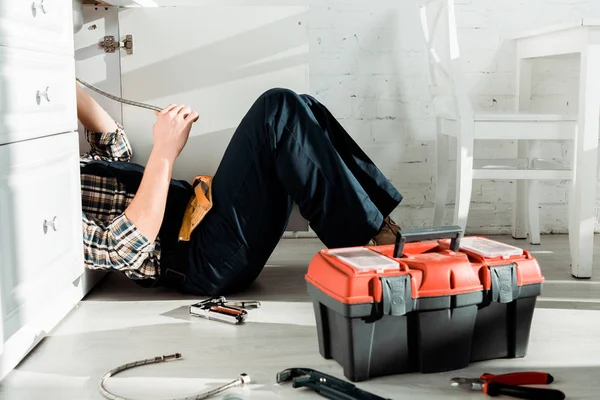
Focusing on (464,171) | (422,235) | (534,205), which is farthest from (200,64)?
(534,205)

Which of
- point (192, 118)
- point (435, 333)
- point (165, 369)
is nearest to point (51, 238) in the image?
point (165, 369)

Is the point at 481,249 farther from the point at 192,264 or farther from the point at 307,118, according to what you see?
the point at 192,264

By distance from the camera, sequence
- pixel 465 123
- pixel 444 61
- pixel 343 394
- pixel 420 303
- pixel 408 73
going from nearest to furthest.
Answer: pixel 343 394 → pixel 420 303 → pixel 465 123 → pixel 444 61 → pixel 408 73

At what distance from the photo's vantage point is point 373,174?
1.88 metres

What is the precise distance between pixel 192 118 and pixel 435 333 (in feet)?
2.74

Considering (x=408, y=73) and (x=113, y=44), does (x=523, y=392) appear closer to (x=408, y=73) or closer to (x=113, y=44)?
(x=113, y=44)

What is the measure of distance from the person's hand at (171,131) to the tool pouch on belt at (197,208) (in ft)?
0.37

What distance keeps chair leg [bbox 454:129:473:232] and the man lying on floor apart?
1.44 feet

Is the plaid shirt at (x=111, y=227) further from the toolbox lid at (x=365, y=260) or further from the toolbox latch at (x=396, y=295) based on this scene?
the toolbox latch at (x=396, y=295)

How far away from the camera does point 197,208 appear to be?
182 centimetres

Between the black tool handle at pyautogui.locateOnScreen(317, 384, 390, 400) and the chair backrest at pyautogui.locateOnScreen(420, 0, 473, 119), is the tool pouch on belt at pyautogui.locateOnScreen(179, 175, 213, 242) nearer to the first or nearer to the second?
the black tool handle at pyautogui.locateOnScreen(317, 384, 390, 400)

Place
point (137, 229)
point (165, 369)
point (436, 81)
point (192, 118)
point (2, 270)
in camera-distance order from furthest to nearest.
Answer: point (436, 81)
point (192, 118)
point (137, 229)
point (165, 369)
point (2, 270)

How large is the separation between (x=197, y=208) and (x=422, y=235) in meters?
0.69

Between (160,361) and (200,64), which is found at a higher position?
(200,64)
